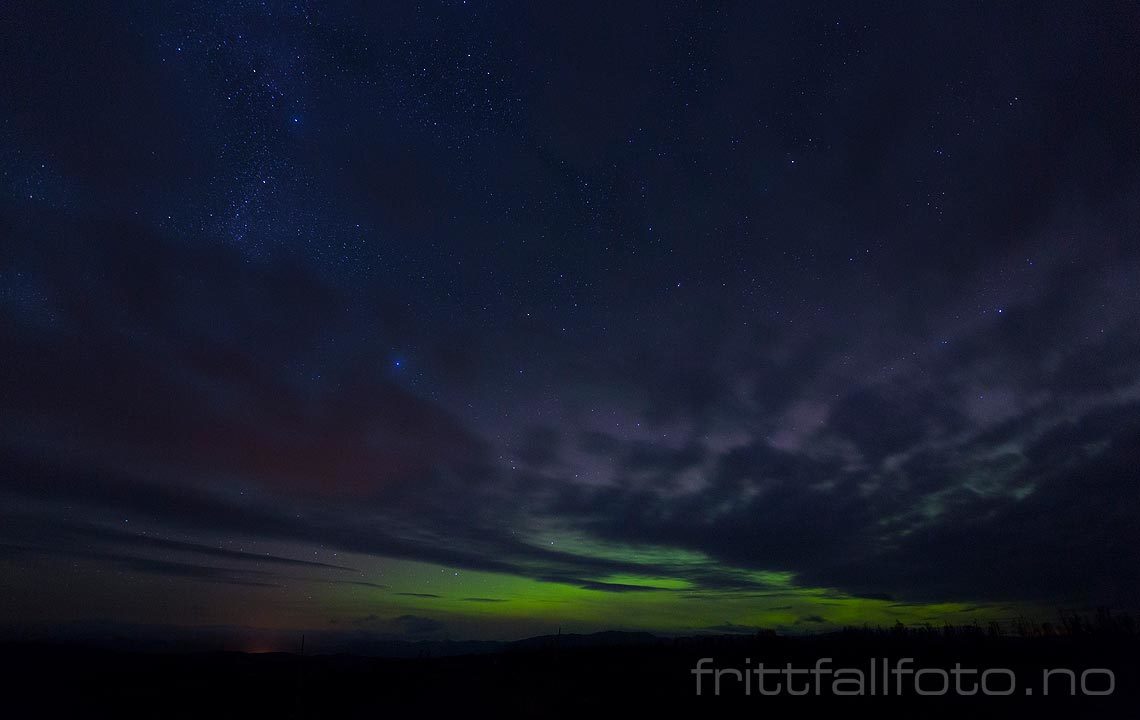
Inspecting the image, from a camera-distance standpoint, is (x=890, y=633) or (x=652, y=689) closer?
(x=652, y=689)

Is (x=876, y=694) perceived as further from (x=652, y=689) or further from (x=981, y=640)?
(x=981, y=640)

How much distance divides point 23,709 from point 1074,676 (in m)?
47.1

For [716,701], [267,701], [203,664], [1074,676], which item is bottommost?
[203,664]

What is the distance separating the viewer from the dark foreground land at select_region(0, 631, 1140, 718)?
20.9 meters

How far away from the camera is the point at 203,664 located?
113 ft

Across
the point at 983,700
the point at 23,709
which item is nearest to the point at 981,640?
the point at 983,700

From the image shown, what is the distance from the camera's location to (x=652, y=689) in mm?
23750

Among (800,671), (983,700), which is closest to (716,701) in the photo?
(800,671)

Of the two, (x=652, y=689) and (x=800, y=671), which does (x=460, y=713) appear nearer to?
(x=652, y=689)

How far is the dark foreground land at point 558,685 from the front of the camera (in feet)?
68.5

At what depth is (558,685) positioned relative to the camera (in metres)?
25.3

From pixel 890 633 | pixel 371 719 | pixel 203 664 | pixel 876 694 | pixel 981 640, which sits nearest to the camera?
pixel 371 719

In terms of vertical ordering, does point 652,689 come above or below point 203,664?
above

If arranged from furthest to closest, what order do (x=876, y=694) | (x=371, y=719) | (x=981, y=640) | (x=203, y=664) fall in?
(x=981, y=640), (x=203, y=664), (x=876, y=694), (x=371, y=719)
